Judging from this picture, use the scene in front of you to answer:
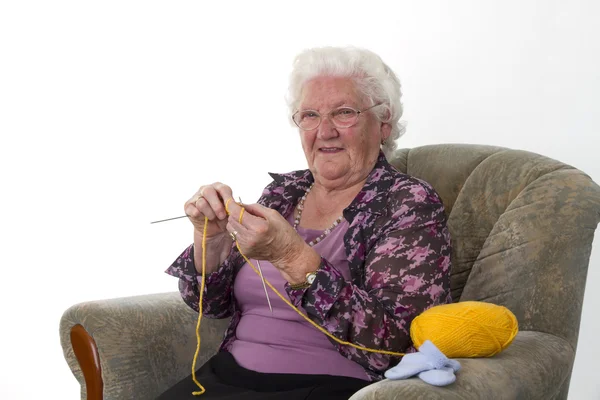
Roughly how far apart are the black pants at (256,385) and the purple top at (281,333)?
1.0 inches

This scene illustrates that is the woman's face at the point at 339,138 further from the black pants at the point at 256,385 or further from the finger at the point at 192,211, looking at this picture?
the black pants at the point at 256,385

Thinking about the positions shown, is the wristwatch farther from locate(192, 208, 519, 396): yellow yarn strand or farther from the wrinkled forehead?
the wrinkled forehead

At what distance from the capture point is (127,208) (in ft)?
10.1

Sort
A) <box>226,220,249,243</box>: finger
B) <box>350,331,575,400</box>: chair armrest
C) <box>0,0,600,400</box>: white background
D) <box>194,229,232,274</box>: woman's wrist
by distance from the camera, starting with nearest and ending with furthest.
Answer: <box>350,331,575,400</box>: chair armrest → <box>226,220,249,243</box>: finger → <box>194,229,232,274</box>: woman's wrist → <box>0,0,600,400</box>: white background

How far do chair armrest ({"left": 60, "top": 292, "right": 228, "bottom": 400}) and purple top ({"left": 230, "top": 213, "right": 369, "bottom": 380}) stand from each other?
0.18 metres

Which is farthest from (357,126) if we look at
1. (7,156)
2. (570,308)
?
(7,156)

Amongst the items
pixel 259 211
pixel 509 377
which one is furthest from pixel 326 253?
pixel 509 377

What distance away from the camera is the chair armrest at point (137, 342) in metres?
1.82

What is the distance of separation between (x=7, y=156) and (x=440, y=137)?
1.77 m

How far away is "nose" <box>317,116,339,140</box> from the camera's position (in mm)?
1826

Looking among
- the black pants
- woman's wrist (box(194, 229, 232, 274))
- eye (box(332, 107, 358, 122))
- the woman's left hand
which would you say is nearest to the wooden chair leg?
the black pants

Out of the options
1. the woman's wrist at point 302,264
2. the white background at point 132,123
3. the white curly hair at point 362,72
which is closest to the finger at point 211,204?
the woman's wrist at point 302,264

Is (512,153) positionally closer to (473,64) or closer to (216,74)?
(473,64)

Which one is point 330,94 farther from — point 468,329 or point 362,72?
point 468,329
